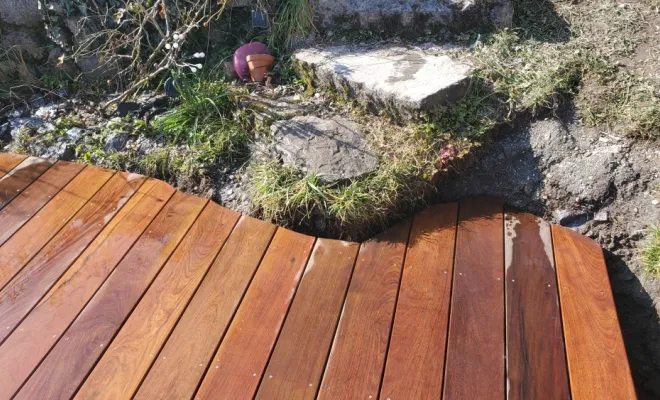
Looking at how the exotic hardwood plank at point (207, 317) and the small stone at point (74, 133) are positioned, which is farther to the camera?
the small stone at point (74, 133)

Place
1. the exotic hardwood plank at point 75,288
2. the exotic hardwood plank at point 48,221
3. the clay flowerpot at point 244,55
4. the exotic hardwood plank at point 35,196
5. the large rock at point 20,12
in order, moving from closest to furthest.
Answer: the exotic hardwood plank at point 75,288
the exotic hardwood plank at point 48,221
the exotic hardwood plank at point 35,196
the clay flowerpot at point 244,55
the large rock at point 20,12

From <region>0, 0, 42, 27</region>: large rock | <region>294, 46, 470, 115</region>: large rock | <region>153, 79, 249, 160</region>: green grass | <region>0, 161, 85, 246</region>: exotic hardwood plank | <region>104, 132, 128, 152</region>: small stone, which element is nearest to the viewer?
<region>0, 161, 85, 246</region>: exotic hardwood plank

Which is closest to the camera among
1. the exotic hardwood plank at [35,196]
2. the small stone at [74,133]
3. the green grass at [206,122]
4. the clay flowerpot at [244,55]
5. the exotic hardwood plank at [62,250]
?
the exotic hardwood plank at [62,250]

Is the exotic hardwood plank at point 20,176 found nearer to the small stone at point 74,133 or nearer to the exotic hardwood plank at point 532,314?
the small stone at point 74,133

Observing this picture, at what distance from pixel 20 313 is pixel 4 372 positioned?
269mm

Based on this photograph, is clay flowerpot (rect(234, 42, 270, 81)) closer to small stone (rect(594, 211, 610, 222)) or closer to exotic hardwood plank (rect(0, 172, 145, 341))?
exotic hardwood plank (rect(0, 172, 145, 341))

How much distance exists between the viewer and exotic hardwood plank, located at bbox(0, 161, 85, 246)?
2.41m

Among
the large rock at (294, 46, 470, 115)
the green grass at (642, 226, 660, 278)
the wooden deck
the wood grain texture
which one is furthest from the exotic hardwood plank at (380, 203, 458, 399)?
the wood grain texture

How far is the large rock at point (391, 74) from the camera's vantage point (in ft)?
8.38

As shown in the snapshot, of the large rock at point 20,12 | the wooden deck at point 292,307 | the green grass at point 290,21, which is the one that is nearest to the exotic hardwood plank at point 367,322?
the wooden deck at point 292,307

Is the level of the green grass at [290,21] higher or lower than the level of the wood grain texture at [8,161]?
higher

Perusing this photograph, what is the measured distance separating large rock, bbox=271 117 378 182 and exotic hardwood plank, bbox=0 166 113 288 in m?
0.93

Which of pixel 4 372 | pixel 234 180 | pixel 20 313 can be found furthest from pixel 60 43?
pixel 4 372

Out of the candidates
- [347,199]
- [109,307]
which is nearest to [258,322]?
[109,307]
